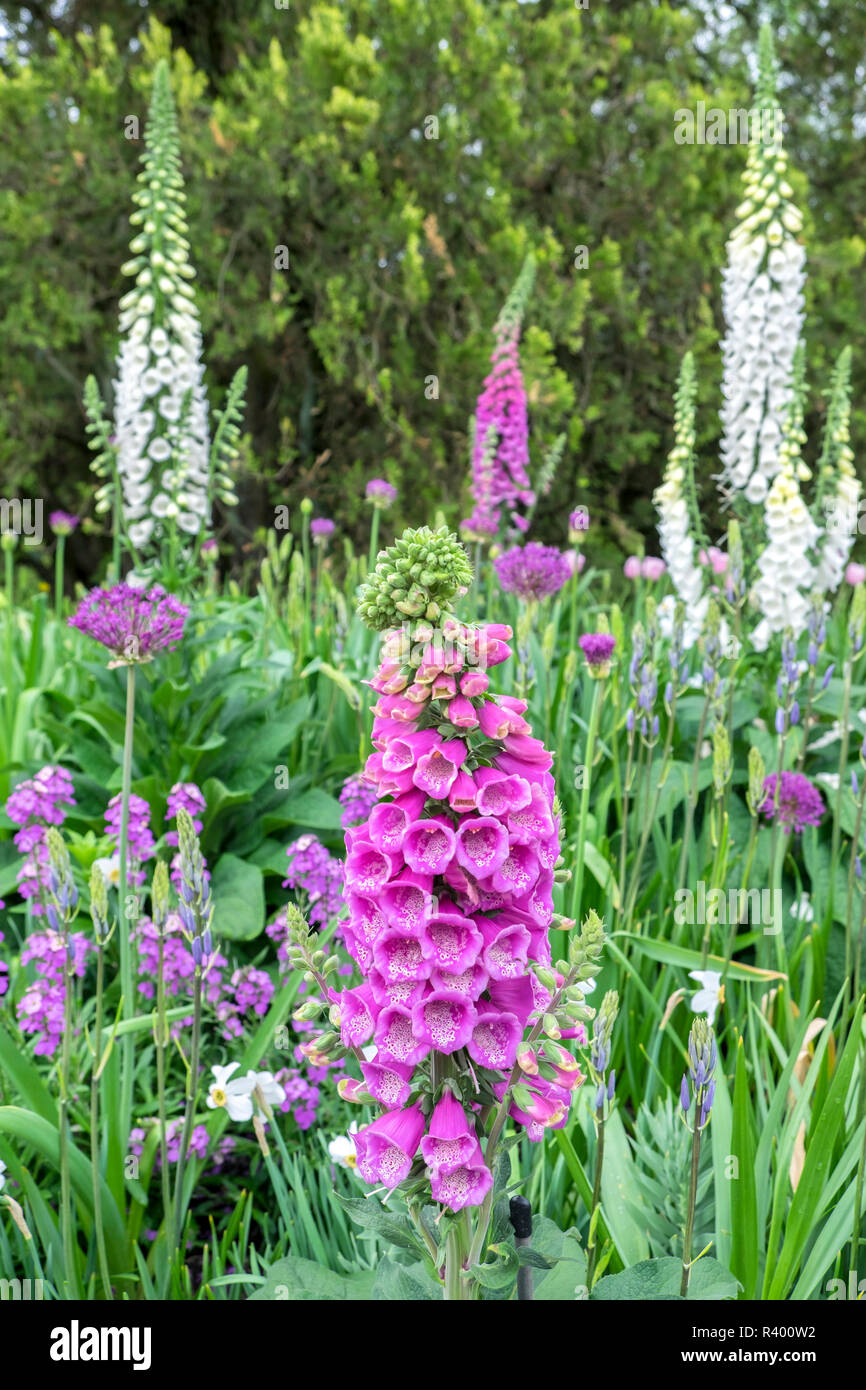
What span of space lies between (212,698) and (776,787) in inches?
69.0

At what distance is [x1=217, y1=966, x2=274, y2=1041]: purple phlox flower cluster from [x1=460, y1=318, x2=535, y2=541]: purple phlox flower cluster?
9.64 ft

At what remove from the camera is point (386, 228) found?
8.19m

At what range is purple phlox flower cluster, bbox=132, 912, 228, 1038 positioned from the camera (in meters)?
2.37

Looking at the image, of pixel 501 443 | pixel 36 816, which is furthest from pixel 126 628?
pixel 501 443

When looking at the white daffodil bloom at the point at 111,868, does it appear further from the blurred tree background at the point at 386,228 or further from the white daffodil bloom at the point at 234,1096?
the blurred tree background at the point at 386,228

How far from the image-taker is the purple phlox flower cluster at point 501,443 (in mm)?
5195

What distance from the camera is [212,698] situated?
344 centimetres

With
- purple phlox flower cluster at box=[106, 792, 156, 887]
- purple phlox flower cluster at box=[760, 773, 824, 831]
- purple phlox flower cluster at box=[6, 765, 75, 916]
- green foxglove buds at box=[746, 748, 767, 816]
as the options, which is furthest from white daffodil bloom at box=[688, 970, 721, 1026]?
purple phlox flower cluster at box=[6, 765, 75, 916]

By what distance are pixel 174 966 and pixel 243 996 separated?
189mm

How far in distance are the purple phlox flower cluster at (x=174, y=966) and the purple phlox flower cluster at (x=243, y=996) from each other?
27 mm
